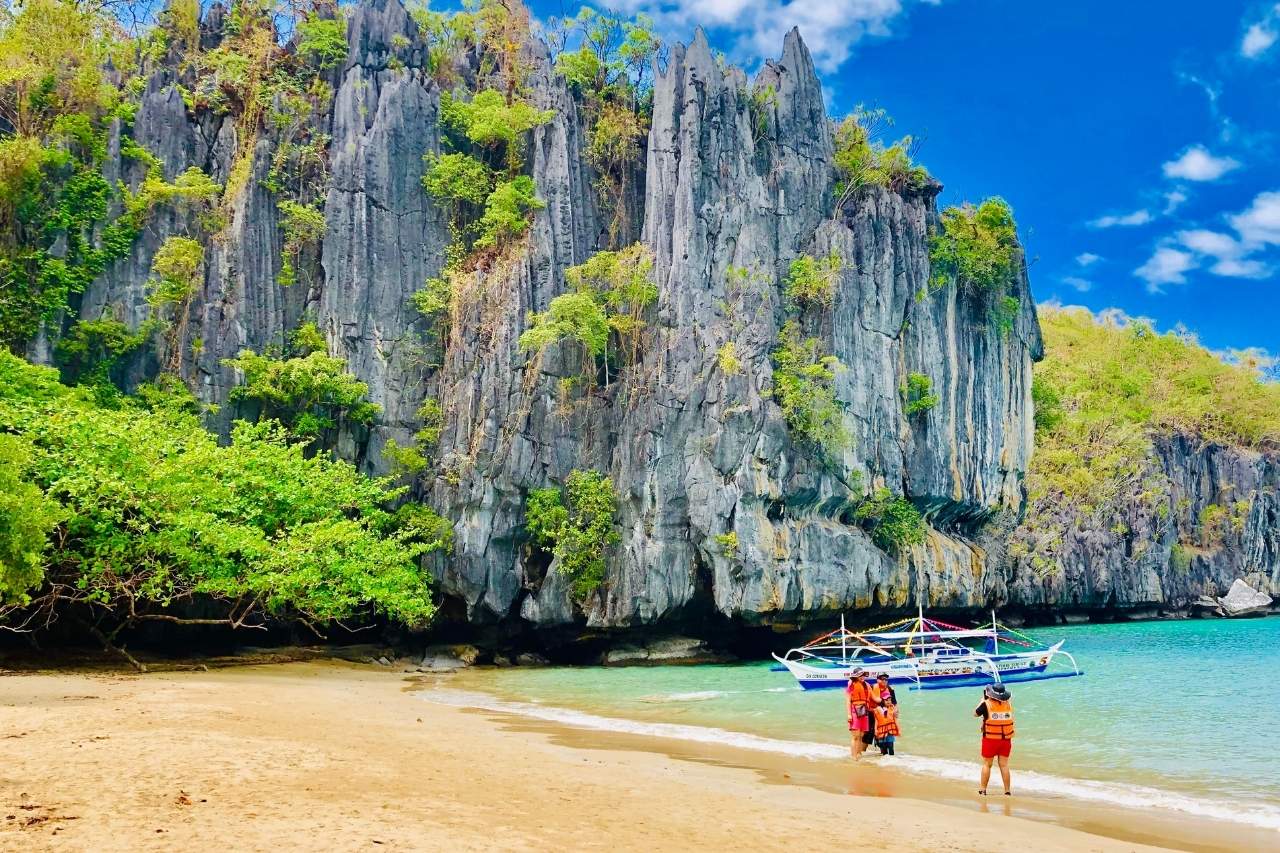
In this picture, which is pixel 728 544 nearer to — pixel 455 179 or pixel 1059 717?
pixel 1059 717

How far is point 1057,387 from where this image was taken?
55375 mm

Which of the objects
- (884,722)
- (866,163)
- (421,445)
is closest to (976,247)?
(866,163)

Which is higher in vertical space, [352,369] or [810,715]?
[352,369]

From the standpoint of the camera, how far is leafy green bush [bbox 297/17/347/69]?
3356 centimetres

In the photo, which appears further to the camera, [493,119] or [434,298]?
[493,119]

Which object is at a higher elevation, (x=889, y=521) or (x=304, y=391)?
(x=304, y=391)

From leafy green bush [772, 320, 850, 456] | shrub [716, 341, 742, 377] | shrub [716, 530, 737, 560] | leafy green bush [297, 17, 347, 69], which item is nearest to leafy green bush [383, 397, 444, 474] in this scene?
shrub [716, 341, 742, 377]

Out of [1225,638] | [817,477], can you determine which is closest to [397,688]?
[817,477]

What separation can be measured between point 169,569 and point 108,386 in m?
10.9

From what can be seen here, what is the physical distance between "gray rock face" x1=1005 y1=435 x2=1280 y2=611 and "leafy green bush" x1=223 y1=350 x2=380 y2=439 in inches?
1468

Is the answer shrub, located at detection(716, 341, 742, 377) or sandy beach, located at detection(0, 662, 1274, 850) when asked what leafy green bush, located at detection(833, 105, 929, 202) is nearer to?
shrub, located at detection(716, 341, 742, 377)

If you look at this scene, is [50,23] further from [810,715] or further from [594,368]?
[810,715]

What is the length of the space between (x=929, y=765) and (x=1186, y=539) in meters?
52.2

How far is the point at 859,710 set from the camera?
39.9 feet
